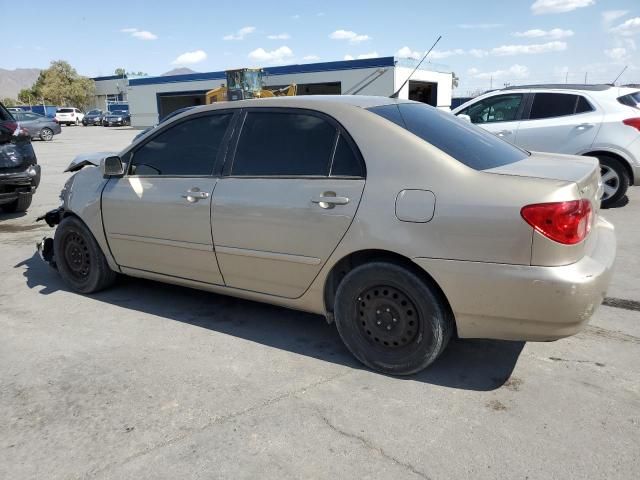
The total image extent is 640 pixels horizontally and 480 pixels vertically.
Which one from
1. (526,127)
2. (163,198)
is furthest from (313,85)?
(163,198)

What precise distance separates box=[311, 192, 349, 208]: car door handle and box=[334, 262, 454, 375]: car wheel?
407 millimetres

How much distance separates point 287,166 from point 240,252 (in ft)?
2.20

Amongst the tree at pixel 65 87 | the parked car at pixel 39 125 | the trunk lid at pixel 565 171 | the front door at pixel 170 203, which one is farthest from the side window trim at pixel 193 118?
the tree at pixel 65 87

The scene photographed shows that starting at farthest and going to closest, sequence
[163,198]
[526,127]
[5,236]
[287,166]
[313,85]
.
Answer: [313,85], [526,127], [5,236], [163,198], [287,166]

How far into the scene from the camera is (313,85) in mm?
37750

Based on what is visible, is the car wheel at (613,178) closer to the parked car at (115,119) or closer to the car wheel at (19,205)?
the car wheel at (19,205)

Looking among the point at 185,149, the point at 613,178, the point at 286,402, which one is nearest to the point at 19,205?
the point at 185,149

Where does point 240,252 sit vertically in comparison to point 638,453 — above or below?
above

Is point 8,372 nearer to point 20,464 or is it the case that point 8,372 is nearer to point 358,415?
point 20,464

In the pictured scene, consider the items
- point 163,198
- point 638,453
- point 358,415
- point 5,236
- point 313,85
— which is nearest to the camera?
point 638,453

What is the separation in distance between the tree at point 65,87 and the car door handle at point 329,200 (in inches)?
2917

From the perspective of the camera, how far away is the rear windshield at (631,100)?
7576 mm

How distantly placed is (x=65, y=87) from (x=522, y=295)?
77.0 m

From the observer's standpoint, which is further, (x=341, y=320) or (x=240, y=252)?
(x=240, y=252)
